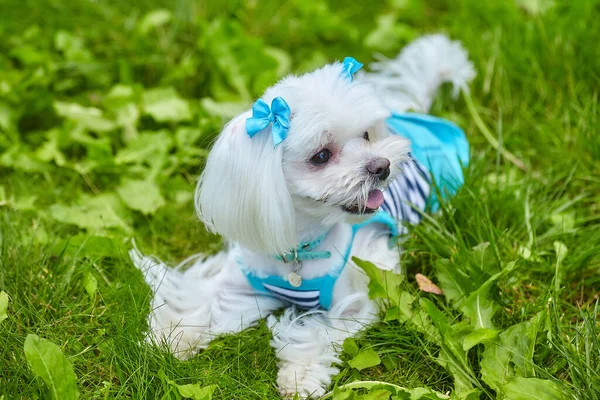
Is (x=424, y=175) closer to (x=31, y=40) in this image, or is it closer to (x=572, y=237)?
(x=572, y=237)

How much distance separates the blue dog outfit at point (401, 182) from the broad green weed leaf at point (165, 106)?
4.10ft

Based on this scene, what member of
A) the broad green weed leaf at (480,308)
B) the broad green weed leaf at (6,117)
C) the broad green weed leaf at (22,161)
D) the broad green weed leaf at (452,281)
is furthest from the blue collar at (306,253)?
the broad green weed leaf at (6,117)

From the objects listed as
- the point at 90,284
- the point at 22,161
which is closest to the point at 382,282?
the point at 90,284

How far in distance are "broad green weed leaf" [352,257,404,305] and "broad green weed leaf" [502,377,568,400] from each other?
1.79ft

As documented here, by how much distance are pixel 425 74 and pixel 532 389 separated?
7.20ft

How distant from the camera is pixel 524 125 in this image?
3773 millimetres

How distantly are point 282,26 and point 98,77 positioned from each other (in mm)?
1261

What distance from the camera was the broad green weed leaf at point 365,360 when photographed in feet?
7.99

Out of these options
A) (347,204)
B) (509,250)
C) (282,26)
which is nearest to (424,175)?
(509,250)

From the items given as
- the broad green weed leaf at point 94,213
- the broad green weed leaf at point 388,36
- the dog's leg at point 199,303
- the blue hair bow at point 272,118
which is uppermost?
the blue hair bow at point 272,118

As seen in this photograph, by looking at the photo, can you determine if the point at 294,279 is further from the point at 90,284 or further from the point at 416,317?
the point at 90,284

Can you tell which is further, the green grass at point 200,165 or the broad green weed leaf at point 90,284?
the broad green weed leaf at point 90,284

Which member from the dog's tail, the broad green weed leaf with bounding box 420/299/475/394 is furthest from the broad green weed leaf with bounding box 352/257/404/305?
the dog's tail

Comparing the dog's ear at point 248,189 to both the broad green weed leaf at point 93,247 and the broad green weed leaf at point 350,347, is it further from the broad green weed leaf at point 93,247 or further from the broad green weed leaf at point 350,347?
the broad green weed leaf at point 93,247
